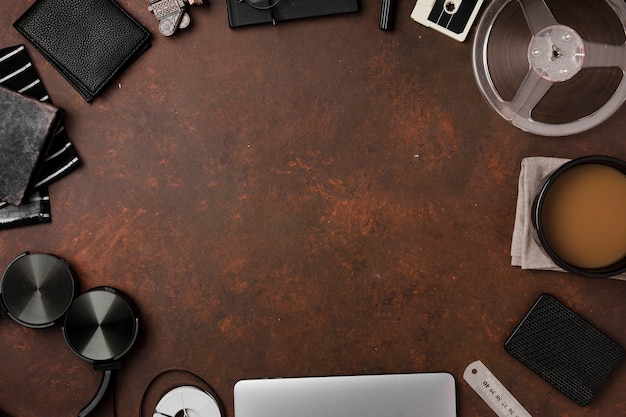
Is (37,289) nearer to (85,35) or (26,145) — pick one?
(26,145)

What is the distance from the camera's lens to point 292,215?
1092 millimetres

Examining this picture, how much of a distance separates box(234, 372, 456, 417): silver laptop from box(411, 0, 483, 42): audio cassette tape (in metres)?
0.62

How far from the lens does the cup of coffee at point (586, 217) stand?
0.97 metres

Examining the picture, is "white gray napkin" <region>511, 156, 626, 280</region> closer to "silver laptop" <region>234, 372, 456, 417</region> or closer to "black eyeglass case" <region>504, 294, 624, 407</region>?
"black eyeglass case" <region>504, 294, 624, 407</region>

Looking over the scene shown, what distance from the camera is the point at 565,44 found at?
1.01m

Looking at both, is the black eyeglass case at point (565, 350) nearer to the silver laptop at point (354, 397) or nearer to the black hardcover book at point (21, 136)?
the silver laptop at point (354, 397)

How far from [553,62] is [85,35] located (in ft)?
2.76

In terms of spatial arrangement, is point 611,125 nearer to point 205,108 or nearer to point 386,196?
point 386,196

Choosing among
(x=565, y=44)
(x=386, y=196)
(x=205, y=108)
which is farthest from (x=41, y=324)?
(x=565, y=44)

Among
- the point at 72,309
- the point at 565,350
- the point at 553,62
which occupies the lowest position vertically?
the point at 565,350

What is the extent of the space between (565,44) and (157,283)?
85 centimetres

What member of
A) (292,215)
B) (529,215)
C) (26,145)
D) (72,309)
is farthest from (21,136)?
(529,215)

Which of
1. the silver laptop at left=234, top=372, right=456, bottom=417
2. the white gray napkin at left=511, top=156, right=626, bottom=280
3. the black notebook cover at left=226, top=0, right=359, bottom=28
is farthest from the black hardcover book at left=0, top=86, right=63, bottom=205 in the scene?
the white gray napkin at left=511, top=156, right=626, bottom=280

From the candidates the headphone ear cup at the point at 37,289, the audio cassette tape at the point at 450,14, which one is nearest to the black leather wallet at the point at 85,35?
the headphone ear cup at the point at 37,289
